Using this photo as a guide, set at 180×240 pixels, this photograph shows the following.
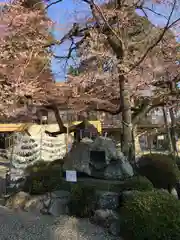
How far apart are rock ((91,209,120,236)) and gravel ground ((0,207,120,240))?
0.11 m

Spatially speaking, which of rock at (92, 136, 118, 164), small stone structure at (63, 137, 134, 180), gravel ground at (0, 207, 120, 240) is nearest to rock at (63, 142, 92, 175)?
small stone structure at (63, 137, 134, 180)

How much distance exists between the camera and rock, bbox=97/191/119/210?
16.9 ft

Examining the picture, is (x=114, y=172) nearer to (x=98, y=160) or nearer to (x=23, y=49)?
(x=98, y=160)

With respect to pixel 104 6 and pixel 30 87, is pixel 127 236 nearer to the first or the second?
pixel 30 87

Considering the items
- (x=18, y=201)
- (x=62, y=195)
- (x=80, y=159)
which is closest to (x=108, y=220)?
(x=62, y=195)

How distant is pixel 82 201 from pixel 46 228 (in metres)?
0.88

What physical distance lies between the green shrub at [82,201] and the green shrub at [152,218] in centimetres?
115

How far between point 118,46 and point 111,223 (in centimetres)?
434

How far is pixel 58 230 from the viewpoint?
437 cm

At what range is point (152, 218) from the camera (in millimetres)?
3670

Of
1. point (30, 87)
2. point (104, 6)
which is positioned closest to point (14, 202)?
point (30, 87)

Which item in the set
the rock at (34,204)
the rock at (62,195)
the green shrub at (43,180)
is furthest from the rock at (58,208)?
the green shrub at (43,180)

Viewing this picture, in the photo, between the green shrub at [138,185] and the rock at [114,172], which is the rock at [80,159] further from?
the green shrub at [138,185]

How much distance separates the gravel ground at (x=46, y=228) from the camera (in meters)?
4.16
